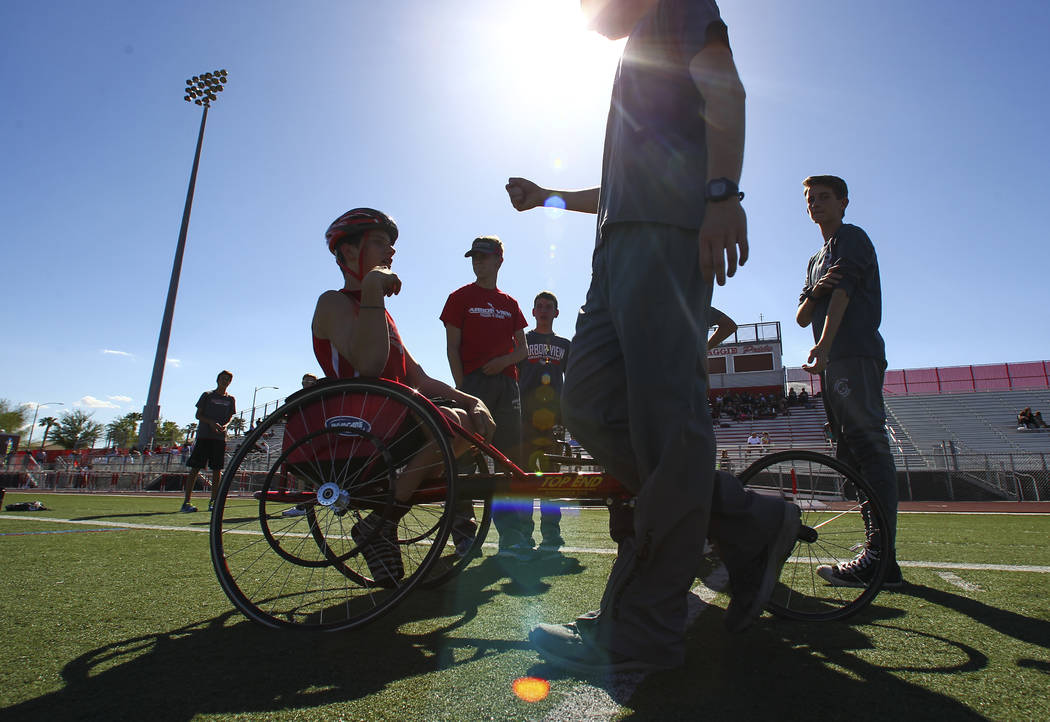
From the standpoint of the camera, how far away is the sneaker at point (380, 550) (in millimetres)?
1984

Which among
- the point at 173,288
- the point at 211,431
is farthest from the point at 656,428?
the point at 173,288

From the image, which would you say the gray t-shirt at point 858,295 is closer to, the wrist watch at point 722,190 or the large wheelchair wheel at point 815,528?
the large wheelchair wheel at point 815,528

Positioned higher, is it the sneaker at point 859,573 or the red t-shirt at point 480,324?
the red t-shirt at point 480,324

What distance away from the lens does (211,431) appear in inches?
310

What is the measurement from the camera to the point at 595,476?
2.03 m

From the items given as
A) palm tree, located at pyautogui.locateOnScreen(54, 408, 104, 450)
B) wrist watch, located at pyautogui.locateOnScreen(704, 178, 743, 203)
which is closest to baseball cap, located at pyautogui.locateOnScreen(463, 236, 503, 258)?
wrist watch, located at pyautogui.locateOnScreen(704, 178, 743, 203)

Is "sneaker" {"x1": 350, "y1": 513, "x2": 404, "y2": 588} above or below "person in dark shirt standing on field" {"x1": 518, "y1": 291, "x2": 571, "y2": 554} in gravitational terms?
below

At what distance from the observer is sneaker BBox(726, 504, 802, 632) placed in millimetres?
1646

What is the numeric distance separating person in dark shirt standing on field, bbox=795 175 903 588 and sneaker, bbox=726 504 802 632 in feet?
3.71

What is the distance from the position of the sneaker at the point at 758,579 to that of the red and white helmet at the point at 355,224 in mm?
1925

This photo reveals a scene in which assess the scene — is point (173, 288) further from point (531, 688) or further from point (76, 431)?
point (76, 431)

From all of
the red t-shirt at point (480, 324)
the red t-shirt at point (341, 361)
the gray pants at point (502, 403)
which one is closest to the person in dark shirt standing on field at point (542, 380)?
the gray pants at point (502, 403)

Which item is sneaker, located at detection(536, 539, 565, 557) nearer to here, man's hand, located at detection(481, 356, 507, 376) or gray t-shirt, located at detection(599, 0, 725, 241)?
man's hand, located at detection(481, 356, 507, 376)

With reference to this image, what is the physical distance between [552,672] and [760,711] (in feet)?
1.62
